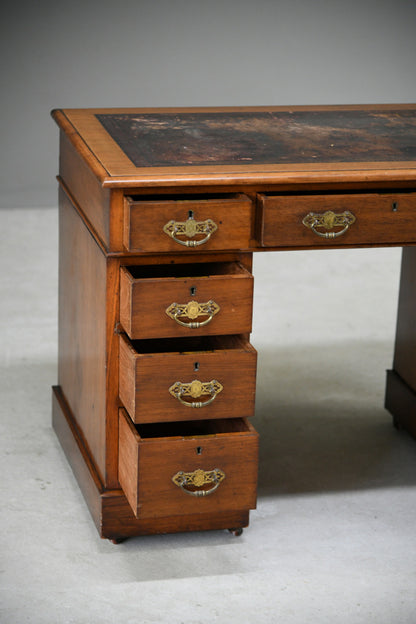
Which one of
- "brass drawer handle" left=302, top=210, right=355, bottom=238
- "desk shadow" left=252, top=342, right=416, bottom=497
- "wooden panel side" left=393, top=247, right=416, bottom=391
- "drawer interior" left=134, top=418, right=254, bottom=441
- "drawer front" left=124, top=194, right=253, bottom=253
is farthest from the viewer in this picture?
"wooden panel side" left=393, top=247, right=416, bottom=391

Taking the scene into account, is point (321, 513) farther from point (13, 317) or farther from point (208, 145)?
point (13, 317)

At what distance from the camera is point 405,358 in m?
3.30

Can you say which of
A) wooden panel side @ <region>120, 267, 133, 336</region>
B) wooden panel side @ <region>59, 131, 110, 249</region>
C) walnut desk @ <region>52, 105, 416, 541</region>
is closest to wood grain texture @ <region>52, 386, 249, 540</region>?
walnut desk @ <region>52, 105, 416, 541</region>

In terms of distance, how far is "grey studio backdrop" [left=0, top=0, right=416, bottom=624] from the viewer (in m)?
2.48

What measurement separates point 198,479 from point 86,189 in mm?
746

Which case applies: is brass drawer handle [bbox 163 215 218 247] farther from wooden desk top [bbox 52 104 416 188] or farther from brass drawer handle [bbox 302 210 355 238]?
brass drawer handle [bbox 302 210 355 238]

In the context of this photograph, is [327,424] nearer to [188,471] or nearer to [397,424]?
[397,424]

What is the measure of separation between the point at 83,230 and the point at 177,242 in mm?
415

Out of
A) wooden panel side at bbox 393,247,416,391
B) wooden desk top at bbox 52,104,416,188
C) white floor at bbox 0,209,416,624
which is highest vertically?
wooden desk top at bbox 52,104,416,188

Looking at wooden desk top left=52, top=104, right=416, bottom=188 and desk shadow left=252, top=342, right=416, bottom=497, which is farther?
desk shadow left=252, top=342, right=416, bottom=497

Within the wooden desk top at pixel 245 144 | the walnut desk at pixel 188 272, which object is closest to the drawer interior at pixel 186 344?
the walnut desk at pixel 188 272

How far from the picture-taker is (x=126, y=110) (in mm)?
3121

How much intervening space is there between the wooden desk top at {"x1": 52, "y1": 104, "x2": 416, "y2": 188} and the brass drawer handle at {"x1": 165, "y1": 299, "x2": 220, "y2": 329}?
0.27 m

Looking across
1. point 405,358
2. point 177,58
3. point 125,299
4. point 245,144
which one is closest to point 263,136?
point 245,144
